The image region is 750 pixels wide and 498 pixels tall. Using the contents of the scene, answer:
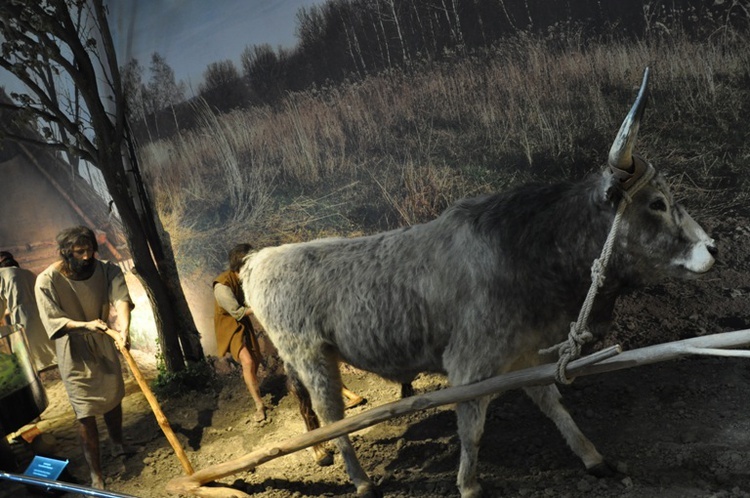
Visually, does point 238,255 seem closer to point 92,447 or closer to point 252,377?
point 252,377

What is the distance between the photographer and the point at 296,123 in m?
5.82

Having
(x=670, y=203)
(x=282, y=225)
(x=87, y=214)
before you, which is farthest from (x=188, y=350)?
(x=670, y=203)

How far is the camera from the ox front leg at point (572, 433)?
132 inches

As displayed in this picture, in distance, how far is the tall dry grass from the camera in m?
4.11

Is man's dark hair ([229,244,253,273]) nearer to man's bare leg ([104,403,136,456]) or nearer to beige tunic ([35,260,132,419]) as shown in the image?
beige tunic ([35,260,132,419])

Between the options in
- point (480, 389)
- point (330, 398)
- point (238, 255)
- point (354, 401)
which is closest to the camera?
point (480, 389)

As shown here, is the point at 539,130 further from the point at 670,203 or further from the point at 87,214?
the point at 87,214

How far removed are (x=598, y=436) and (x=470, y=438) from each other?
984 millimetres

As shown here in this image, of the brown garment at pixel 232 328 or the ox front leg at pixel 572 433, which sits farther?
the brown garment at pixel 232 328

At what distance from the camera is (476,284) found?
3213 millimetres

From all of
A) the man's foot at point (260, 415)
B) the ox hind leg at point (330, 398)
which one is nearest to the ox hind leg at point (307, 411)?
the ox hind leg at point (330, 398)

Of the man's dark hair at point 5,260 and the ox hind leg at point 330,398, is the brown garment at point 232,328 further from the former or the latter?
the man's dark hair at point 5,260

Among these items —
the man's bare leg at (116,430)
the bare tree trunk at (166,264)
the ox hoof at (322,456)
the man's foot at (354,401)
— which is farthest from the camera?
the bare tree trunk at (166,264)

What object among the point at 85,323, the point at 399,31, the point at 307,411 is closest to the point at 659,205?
the point at 307,411
